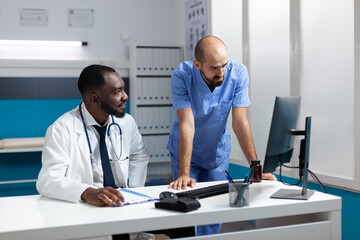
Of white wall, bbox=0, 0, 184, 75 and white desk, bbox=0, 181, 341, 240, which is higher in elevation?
white wall, bbox=0, 0, 184, 75

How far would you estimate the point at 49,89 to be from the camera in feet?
15.8

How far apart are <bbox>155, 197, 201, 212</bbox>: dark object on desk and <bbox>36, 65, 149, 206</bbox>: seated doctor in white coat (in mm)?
351

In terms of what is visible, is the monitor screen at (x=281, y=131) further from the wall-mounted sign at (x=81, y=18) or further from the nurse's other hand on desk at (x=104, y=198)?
the wall-mounted sign at (x=81, y=18)

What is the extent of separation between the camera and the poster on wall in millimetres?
4316

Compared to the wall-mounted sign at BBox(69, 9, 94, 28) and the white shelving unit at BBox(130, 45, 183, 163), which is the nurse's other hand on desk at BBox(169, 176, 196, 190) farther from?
the wall-mounted sign at BBox(69, 9, 94, 28)

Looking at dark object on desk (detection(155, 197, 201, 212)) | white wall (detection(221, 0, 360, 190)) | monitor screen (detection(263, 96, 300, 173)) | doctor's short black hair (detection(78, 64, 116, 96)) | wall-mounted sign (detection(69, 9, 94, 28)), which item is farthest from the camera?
wall-mounted sign (detection(69, 9, 94, 28))

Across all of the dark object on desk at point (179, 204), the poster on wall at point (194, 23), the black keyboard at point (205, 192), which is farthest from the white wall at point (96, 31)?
the dark object on desk at point (179, 204)

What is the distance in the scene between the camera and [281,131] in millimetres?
1539

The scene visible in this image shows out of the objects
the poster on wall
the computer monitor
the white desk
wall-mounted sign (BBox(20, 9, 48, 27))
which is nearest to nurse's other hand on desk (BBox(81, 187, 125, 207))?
the white desk

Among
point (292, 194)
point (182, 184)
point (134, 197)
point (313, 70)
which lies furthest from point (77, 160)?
point (313, 70)

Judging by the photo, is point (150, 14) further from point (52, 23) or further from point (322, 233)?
point (322, 233)

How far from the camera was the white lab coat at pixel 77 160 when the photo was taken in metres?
1.58

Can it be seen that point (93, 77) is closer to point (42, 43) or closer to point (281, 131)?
point (281, 131)

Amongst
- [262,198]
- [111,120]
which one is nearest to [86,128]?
[111,120]
